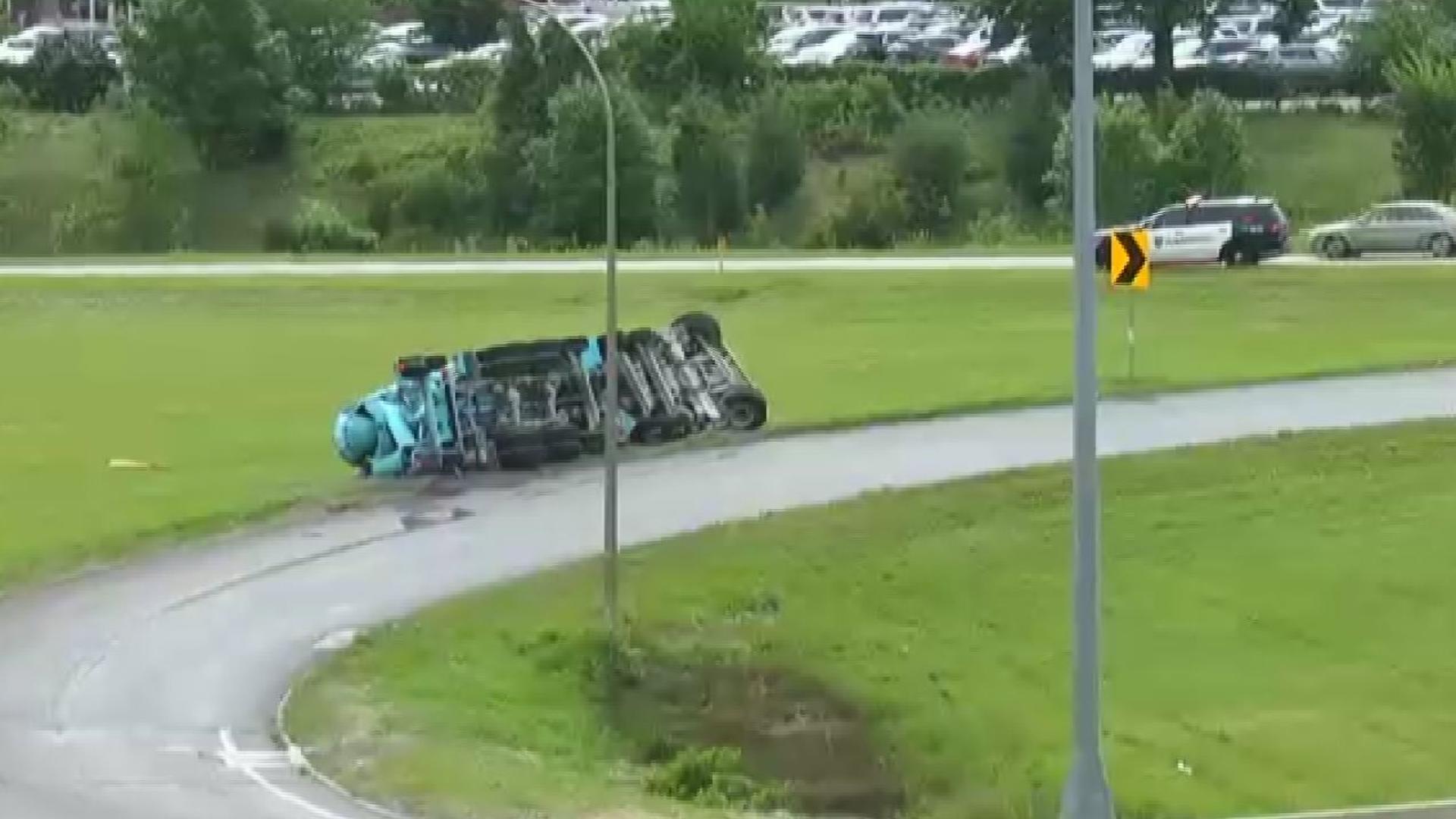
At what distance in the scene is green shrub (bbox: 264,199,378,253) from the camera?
79875 mm

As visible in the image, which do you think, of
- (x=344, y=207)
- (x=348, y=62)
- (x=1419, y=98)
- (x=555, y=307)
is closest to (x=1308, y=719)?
(x=555, y=307)

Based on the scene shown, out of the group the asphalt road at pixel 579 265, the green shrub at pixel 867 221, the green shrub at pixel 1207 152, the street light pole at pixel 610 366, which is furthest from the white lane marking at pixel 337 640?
the green shrub at pixel 1207 152

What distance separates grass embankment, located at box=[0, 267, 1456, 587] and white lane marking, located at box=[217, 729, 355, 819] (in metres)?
7.80

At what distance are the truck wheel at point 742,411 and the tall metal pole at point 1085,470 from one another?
74.7 ft

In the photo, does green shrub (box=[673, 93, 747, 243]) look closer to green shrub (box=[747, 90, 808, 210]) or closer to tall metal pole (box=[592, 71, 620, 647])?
green shrub (box=[747, 90, 808, 210])

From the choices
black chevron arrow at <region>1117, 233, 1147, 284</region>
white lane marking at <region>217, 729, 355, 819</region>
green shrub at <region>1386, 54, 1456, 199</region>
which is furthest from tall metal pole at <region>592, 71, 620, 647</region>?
green shrub at <region>1386, 54, 1456, 199</region>

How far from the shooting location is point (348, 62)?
9750cm

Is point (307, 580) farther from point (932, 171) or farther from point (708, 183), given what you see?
point (708, 183)

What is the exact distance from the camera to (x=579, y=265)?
65.8 metres

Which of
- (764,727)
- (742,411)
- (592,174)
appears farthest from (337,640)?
(592,174)

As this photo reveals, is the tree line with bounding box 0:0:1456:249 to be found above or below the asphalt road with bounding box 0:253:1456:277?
above

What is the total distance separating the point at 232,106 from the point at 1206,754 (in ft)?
224

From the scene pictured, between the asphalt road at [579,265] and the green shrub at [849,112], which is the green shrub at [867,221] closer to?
the green shrub at [849,112]

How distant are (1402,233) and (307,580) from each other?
3747 cm
